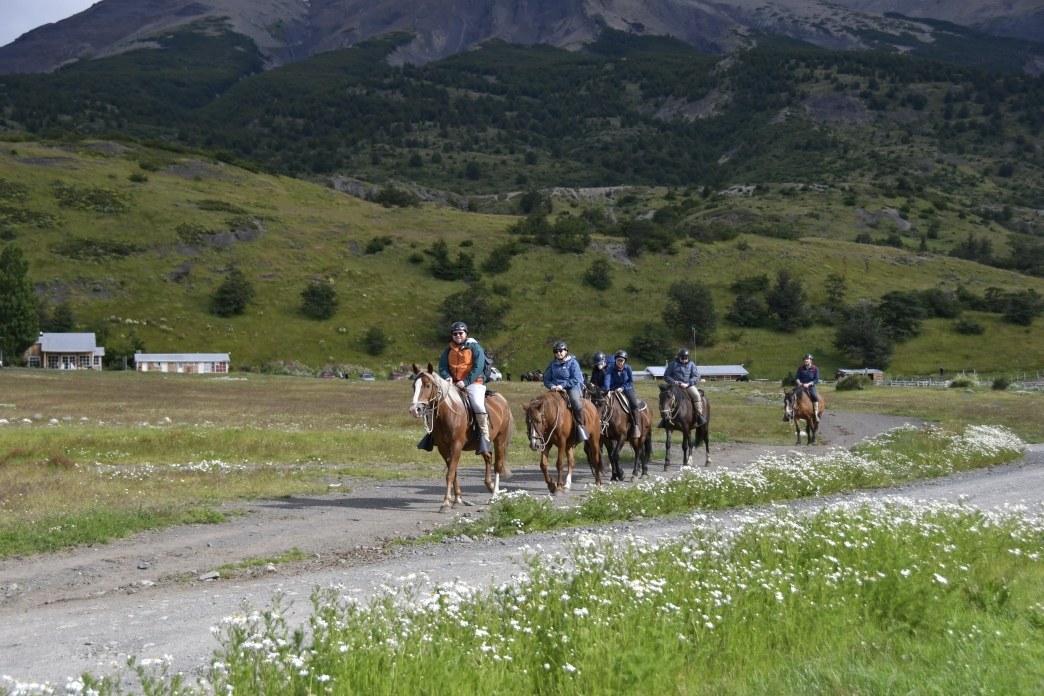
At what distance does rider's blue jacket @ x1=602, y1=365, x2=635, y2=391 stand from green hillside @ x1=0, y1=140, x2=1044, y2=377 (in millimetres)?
82103

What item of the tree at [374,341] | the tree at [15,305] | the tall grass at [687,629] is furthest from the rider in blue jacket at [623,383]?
the tree at [15,305]

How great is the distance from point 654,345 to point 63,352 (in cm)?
7234

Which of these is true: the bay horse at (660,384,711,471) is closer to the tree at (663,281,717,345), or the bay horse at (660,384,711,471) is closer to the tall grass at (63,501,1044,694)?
the tall grass at (63,501,1044,694)

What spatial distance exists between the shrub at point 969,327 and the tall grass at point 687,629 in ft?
402

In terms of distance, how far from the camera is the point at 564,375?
20.2 meters

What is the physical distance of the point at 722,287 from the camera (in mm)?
131500

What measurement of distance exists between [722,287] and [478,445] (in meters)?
119

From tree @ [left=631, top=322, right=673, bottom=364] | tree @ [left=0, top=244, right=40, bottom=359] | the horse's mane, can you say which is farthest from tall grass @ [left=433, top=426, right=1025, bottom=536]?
tree @ [left=0, top=244, right=40, bottom=359]

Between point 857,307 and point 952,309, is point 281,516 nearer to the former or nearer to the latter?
point 857,307

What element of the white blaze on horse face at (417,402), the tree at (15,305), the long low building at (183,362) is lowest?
the long low building at (183,362)

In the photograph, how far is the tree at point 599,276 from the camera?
130m

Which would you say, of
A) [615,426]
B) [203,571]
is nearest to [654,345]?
[615,426]

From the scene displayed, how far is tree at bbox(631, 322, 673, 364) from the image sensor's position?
114000 millimetres

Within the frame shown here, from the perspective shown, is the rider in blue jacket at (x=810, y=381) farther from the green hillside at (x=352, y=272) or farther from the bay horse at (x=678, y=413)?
the green hillside at (x=352, y=272)
